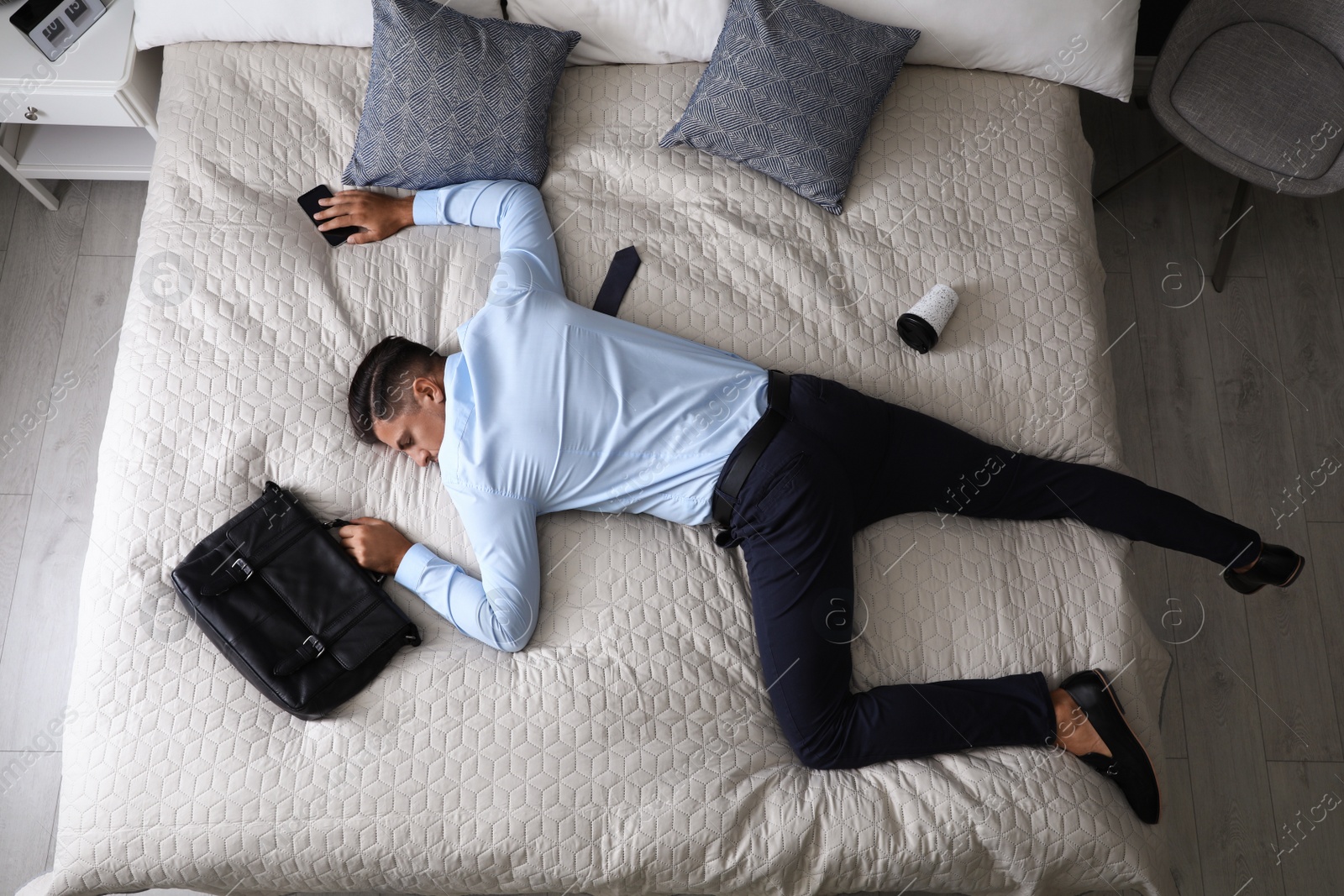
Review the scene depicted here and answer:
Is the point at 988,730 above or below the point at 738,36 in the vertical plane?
below

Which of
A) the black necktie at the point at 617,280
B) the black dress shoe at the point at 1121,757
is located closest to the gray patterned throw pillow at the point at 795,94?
the black necktie at the point at 617,280

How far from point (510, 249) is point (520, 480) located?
475mm

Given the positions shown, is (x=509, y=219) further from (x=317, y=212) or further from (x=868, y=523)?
(x=868, y=523)

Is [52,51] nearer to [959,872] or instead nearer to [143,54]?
[143,54]

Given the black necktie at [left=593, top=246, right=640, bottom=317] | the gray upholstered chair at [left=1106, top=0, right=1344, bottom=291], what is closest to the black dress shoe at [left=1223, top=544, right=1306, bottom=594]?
the gray upholstered chair at [left=1106, top=0, right=1344, bottom=291]

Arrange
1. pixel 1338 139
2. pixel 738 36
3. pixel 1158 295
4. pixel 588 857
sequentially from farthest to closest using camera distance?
pixel 1158 295, pixel 1338 139, pixel 738 36, pixel 588 857

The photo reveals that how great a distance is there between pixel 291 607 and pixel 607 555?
0.54 meters

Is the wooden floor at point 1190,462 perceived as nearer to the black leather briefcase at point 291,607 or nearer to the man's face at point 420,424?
the black leather briefcase at point 291,607

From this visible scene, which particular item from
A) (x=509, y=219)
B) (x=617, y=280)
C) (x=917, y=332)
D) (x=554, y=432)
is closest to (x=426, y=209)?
(x=509, y=219)

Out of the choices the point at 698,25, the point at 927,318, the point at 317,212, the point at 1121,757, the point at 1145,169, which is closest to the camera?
the point at 1121,757

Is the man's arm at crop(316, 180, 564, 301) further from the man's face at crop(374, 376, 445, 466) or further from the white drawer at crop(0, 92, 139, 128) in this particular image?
the white drawer at crop(0, 92, 139, 128)

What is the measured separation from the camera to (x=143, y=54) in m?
2.05

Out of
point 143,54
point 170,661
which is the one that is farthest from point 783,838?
point 143,54

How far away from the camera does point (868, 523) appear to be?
1667mm
